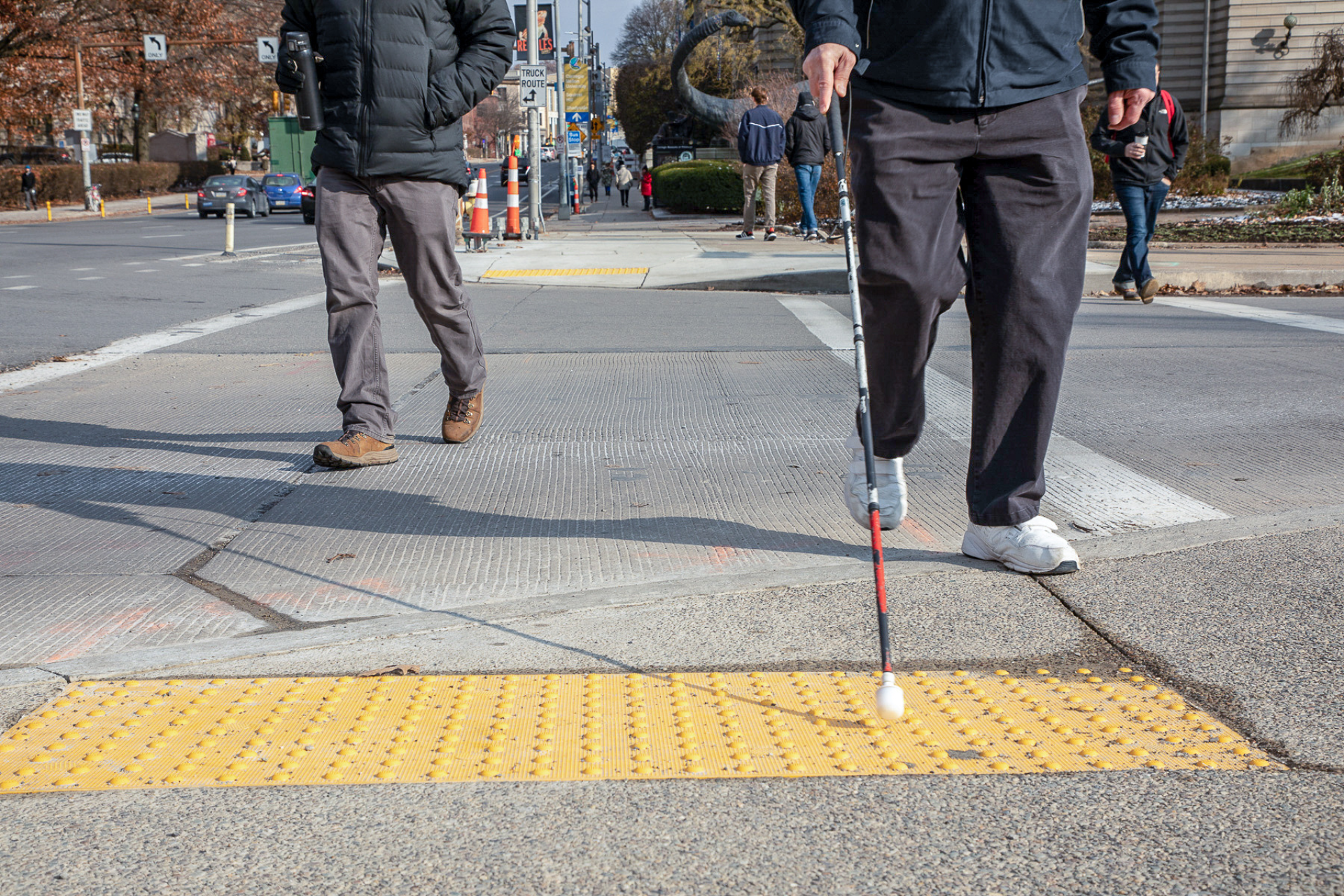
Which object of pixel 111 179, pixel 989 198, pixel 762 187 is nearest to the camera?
pixel 989 198

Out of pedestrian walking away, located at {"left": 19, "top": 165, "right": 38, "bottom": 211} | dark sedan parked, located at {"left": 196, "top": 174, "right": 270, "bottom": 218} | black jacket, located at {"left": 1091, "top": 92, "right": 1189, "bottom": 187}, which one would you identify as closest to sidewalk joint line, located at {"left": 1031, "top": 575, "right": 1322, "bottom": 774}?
black jacket, located at {"left": 1091, "top": 92, "right": 1189, "bottom": 187}

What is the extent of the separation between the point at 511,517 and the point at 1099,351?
4913 millimetres

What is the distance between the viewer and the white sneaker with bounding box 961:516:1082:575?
334 cm

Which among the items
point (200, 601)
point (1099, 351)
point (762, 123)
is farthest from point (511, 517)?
point (762, 123)

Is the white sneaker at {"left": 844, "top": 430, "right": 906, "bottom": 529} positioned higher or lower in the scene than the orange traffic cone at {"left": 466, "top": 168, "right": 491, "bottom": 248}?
lower

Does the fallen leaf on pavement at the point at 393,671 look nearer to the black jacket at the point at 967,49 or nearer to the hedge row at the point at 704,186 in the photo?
the black jacket at the point at 967,49

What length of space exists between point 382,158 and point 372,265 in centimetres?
42

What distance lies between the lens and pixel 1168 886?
72.1 inches

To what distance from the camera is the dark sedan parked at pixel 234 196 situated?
4097 centimetres

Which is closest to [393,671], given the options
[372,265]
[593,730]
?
[593,730]

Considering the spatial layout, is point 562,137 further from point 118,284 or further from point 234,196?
point 118,284

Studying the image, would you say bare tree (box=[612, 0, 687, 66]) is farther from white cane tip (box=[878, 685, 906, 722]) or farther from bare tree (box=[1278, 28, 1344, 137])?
white cane tip (box=[878, 685, 906, 722])

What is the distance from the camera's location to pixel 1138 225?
35.1ft

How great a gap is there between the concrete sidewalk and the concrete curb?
876 centimetres
